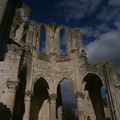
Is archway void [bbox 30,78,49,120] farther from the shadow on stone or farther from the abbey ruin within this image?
the shadow on stone

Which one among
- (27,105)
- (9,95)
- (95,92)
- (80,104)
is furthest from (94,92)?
(9,95)

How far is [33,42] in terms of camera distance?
1641cm

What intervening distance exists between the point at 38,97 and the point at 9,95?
7.59m

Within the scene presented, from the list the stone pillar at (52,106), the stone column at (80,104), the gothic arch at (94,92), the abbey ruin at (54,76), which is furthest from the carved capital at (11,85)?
the gothic arch at (94,92)

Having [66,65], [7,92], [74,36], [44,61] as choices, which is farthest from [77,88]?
[7,92]

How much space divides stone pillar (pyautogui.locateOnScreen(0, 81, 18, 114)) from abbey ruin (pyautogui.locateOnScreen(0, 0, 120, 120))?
351cm

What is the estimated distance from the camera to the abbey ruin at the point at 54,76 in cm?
1337

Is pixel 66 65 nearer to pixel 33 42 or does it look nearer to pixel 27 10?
pixel 33 42

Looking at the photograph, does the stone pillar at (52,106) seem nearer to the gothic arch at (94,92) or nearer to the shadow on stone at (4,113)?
the gothic arch at (94,92)

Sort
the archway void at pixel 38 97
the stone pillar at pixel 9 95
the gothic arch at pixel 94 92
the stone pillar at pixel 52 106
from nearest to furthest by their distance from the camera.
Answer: the stone pillar at pixel 9 95
the stone pillar at pixel 52 106
the archway void at pixel 38 97
the gothic arch at pixel 94 92

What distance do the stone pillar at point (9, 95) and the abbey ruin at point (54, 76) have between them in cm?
351

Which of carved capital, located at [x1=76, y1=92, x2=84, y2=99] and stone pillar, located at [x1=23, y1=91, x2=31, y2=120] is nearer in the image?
stone pillar, located at [x1=23, y1=91, x2=31, y2=120]

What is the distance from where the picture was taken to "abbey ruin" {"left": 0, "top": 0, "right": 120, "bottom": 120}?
526 inches

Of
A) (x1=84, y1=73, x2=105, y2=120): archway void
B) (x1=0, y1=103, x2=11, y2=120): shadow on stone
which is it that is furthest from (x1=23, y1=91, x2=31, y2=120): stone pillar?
A: (x1=84, y1=73, x2=105, y2=120): archway void
